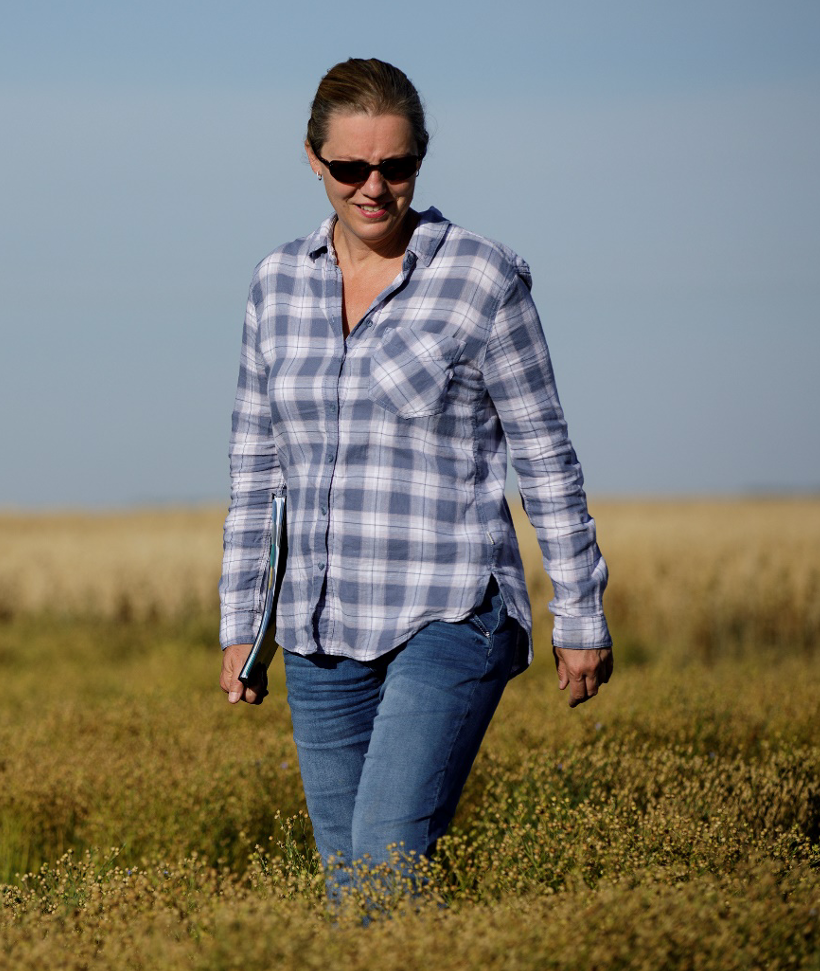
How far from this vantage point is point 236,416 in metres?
3.21

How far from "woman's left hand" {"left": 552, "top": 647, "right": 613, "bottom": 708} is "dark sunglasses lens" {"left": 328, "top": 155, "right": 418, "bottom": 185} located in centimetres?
123

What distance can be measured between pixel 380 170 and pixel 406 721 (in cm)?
131

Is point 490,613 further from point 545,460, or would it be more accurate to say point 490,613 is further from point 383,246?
point 383,246

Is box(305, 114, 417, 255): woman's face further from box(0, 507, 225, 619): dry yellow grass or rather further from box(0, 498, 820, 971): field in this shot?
box(0, 507, 225, 619): dry yellow grass

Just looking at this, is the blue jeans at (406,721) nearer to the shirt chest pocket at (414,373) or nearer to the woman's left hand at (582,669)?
the woman's left hand at (582,669)

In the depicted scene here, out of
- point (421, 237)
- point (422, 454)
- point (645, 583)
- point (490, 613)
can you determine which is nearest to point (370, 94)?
point (421, 237)

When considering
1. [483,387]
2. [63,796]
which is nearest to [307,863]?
[483,387]

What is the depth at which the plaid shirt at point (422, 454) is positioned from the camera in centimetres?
280

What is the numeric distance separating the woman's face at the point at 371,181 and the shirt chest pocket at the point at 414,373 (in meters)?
0.30

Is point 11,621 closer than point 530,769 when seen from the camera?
No

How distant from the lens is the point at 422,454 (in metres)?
2.81

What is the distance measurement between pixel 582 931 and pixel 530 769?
2813mm

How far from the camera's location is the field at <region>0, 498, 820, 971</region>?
2400 mm

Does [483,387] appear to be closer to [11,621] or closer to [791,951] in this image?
[791,951]
